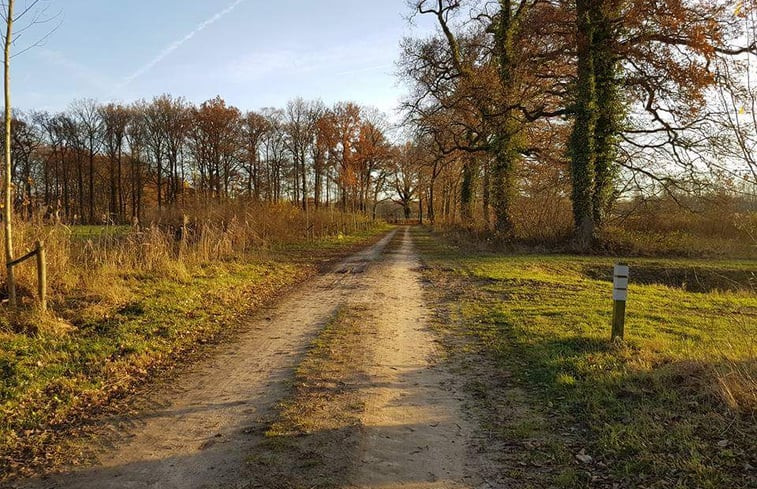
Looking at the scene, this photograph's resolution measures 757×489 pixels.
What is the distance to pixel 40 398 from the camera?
494cm

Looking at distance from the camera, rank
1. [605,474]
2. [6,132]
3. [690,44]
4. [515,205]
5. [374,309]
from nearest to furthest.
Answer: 1. [605,474]
2. [6,132]
3. [374,309]
4. [690,44]
5. [515,205]

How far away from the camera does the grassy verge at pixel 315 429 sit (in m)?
3.53

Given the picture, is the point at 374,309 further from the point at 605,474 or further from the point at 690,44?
the point at 690,44

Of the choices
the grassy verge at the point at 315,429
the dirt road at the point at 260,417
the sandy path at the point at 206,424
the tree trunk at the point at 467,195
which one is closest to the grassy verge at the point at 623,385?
the dirt road at the point at 260,417

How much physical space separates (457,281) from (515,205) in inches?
436

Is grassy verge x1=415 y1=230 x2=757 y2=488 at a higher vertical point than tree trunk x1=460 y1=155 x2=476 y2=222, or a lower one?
lower

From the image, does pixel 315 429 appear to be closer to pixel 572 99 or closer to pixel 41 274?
pixel 41 274

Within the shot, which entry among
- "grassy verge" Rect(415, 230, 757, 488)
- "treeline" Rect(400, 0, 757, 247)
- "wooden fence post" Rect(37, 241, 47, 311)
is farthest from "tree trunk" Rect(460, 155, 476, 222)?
"wooden fence post" Rect(37, 241, 47, 311)

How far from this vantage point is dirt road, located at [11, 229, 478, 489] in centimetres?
354

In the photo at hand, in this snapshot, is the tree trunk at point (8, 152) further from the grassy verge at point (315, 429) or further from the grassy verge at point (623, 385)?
the grassy verge at point (623, 385)

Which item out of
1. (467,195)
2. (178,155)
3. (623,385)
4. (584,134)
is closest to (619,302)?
(623,385)

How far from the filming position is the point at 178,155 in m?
52.8

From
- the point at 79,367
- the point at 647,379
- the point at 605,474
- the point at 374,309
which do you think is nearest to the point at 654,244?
the point at 374,309

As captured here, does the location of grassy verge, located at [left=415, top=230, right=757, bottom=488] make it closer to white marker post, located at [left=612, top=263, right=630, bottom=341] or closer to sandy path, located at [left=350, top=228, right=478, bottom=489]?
white marker post, located at [left=612, top=263, right=630, bottom=341]
